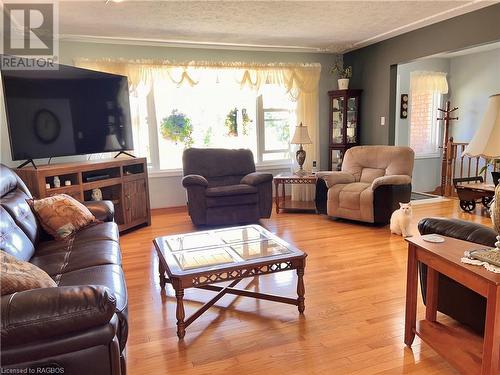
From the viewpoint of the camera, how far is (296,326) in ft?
7.31

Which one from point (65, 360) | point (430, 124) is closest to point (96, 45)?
point (65, 360)

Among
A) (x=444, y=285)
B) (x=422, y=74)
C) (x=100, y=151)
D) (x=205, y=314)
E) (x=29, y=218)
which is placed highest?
(x=422, y=74)

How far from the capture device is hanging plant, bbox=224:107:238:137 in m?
5.57

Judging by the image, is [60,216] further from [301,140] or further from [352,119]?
[352,119]

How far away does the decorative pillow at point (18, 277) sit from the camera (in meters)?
1.31

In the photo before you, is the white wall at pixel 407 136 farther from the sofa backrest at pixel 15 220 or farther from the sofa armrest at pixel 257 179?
the sofa backrest at pixel 15 220

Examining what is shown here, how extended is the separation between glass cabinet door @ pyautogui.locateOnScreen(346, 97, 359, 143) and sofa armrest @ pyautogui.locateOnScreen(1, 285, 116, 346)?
499 centimetres

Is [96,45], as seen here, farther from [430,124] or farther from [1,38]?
[430,124]

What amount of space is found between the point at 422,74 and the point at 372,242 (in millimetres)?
3871

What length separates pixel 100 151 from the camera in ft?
13.9

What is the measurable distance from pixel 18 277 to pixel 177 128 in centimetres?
413

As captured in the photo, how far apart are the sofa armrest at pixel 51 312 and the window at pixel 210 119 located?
393 cm

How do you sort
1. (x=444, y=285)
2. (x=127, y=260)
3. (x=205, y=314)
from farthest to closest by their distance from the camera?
(x=127, y=260)
(x=205, y=314)
(x=444, y=285)

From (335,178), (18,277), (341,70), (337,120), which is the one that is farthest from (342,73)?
(18,277)
